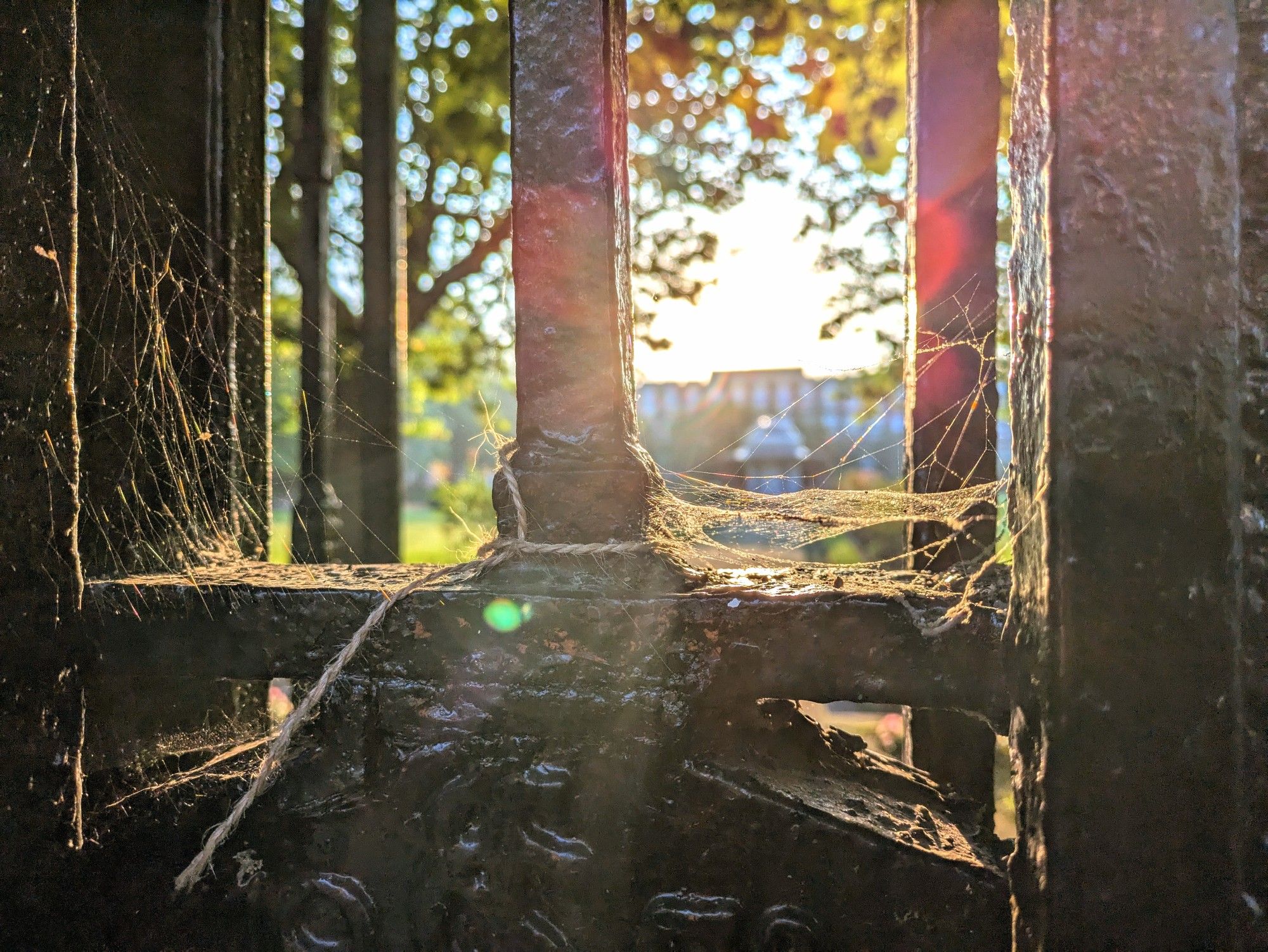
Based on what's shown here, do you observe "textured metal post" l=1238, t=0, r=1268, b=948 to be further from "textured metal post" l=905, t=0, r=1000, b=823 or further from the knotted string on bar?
"textured metal post" l=905, t=0, r=1000, b=823

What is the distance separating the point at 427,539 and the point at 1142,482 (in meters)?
21.5

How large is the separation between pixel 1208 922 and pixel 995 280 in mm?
1398

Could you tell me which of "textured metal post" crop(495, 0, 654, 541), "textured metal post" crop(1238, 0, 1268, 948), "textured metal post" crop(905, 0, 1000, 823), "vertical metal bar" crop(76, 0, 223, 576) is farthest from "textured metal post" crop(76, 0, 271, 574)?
"textured metal post" crop(1238, 0, 1268, 948)

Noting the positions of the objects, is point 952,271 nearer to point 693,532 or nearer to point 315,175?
point 693,532

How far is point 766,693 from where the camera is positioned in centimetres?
122

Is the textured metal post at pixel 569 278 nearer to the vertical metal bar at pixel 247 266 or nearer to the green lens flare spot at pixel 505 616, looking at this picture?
the green lens flare spot at pixel 505 616

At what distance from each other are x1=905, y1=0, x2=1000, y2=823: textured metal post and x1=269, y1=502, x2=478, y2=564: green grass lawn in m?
1.21

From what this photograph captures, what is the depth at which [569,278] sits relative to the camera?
1302mm

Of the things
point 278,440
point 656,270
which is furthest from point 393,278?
point 278,440

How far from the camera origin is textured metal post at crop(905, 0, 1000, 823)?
5.83ft

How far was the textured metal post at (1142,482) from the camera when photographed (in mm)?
1031

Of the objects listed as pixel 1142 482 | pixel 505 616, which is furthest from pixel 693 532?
pixel 1142 482

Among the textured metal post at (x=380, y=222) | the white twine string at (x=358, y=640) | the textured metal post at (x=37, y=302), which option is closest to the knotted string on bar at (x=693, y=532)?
Result: the white twine string at (x=358, y=640)

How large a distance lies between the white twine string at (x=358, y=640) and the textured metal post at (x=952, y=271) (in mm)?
964
